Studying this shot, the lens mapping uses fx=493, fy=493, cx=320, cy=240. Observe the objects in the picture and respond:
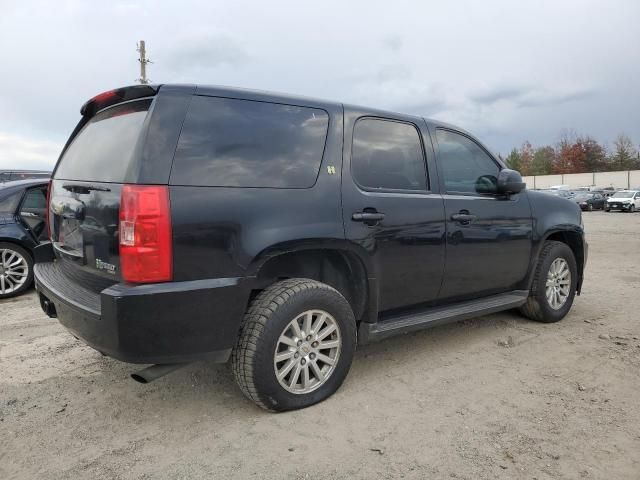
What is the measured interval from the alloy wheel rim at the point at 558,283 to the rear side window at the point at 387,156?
6.52 feet

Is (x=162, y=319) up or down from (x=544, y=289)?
up

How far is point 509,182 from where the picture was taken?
411cm

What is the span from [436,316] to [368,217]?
40.9 inches

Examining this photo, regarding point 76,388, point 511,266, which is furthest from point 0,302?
point 511,266

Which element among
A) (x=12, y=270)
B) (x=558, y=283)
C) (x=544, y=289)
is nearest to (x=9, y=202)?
(x=12, y=270)

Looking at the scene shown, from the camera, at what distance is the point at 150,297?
8.02ft

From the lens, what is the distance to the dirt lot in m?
2.45

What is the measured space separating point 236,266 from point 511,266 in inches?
105

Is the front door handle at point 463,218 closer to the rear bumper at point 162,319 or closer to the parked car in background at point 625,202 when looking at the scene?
the rear bumper at point 162,319

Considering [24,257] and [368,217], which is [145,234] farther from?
[24,257]

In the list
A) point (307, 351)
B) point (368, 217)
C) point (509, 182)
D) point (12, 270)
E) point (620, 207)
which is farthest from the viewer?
point (620, 207)

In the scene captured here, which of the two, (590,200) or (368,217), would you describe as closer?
(368,217)

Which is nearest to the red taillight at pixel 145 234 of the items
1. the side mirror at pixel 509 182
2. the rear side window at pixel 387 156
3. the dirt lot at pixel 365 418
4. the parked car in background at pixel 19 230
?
the dirt lot at pixel 365 418

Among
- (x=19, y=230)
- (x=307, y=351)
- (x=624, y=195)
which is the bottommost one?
(x=307, y=351)
